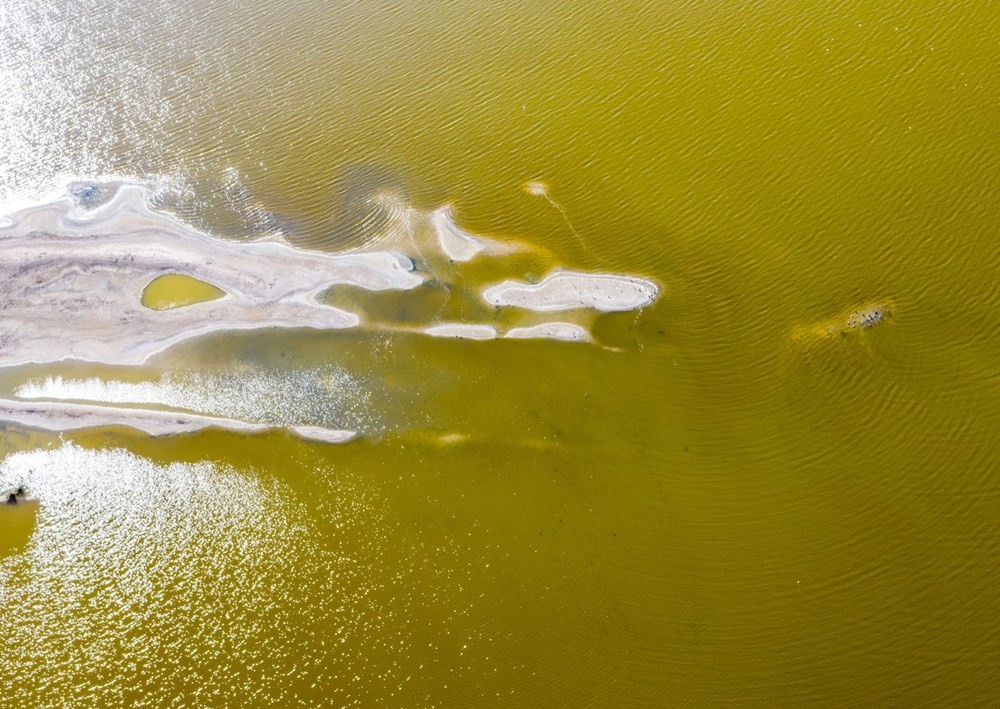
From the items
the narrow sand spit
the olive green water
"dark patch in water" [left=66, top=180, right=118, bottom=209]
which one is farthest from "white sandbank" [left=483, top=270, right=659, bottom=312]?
"dark patch in water" [left=66, top=180, right=118, bottom=209]

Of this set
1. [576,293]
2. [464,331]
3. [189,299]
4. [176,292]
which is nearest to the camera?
[464,331]

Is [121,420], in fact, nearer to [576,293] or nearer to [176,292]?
[176,292]

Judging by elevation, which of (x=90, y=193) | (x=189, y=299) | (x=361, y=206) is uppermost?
(x=90, y=193)

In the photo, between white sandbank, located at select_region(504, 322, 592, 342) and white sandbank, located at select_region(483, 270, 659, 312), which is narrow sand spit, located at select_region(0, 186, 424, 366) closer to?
white sandbank, located at select_region(483, 270, 659, 312)

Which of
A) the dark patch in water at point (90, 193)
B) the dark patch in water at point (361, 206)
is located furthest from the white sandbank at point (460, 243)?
the dark patch in water at point (90, 193)

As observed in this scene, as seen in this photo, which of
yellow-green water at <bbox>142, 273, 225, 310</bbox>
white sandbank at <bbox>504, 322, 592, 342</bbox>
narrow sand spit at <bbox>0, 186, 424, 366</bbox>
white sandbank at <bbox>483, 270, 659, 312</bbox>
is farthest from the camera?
yellow-green water at <bbox>142, 273, 225, 310</bbox>

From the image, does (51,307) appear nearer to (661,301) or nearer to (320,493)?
(320,493)

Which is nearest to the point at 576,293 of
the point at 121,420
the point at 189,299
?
the point at 189,299
